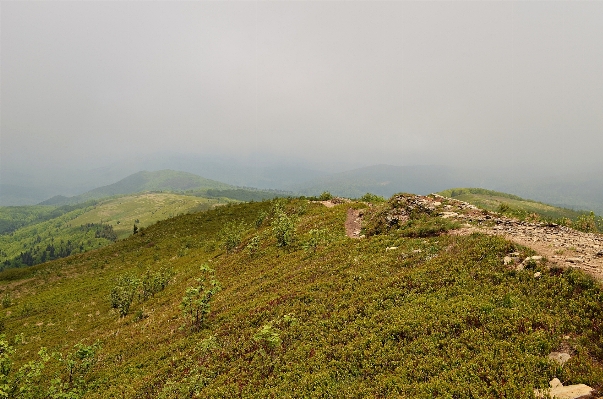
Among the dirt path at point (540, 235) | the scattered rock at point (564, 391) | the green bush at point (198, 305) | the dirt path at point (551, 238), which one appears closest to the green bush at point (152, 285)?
the green bush at point (198, 305)

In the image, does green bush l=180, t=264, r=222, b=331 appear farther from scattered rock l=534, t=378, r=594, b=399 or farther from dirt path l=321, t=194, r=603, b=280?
dirt path l=321, t=194, r=603, b=280

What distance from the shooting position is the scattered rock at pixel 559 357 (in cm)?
839

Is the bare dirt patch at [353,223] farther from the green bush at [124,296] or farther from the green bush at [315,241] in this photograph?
the green bush at [124,296]

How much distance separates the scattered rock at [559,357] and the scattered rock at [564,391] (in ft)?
2.72

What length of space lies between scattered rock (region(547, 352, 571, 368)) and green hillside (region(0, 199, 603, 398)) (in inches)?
5.7

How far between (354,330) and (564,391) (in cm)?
710

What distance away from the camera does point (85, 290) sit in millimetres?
40438

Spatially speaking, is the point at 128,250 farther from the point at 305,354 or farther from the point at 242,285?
the point at 305,354

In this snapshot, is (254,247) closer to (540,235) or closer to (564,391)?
(540,235)

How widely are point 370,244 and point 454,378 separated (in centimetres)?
1383

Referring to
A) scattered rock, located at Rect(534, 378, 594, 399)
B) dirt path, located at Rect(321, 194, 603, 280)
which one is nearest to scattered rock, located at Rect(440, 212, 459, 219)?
dirt path, located at Rect(321, 194, 603, 280)

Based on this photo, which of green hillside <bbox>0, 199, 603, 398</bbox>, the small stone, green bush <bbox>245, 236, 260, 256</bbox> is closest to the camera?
the small stone

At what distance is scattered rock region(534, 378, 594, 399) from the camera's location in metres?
7.09

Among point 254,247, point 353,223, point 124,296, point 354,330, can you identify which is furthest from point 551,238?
point 124,296
